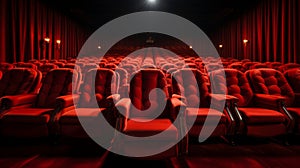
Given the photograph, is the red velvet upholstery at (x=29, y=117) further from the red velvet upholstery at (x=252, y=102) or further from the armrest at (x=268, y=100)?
the armrest at (x=268, y=100)

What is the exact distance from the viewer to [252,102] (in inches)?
129

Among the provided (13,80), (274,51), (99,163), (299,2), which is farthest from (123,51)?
(99,163)

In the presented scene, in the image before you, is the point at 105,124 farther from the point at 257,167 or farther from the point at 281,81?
the point at 281,81

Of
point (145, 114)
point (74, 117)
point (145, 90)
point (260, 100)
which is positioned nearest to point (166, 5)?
point (260, 100)

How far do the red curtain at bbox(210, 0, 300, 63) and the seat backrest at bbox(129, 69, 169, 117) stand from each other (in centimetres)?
700

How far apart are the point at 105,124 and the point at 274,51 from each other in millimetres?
9135

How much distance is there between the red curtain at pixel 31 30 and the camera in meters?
8.60

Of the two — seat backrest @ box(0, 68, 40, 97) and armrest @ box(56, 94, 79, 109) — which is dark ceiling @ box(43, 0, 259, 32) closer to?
seat backrest @ box(0, 68, 40, 97)

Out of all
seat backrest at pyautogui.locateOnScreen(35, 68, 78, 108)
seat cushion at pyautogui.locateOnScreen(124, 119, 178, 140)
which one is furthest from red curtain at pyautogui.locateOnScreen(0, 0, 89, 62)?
seat cushion at pyautogui.locateOnScreen(124, 119, 178, 140)

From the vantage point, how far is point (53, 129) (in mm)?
2504

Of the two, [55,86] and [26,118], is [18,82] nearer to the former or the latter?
[55,86]

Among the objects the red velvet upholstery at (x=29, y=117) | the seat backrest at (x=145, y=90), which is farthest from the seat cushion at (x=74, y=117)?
the seat backrest at (x=145, y=90)

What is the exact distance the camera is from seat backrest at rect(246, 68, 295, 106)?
3354mm

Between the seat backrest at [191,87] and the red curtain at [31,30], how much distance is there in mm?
7276
